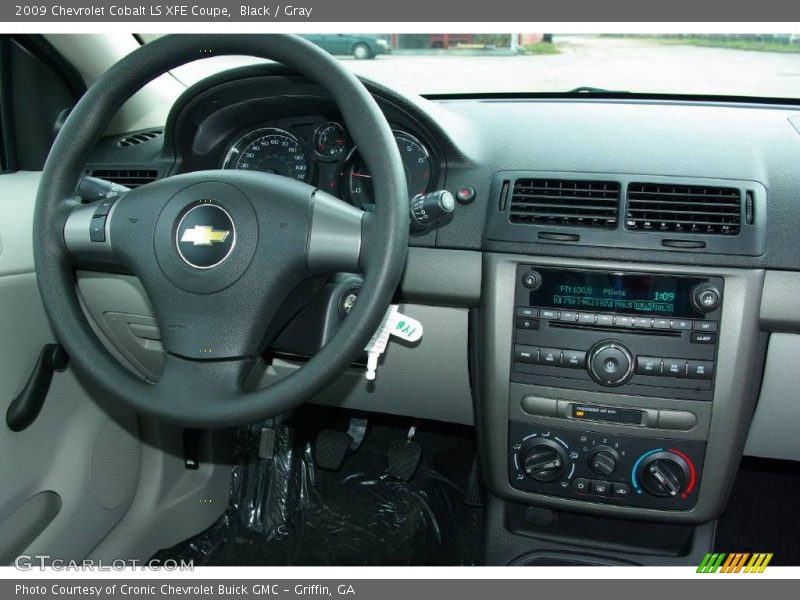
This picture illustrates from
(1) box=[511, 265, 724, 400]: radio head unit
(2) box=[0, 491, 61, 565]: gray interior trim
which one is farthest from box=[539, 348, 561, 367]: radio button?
(2) box=[0, 491, 61, 565]: gray interior trim

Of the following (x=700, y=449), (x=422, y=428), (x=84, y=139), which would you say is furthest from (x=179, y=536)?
(x=700, y=449)

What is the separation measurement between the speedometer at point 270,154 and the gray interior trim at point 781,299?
997 millimetres

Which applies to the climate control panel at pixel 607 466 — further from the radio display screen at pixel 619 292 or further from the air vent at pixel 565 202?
the air vent at pixel 565 202

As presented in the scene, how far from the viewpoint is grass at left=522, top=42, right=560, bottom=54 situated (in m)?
1.75

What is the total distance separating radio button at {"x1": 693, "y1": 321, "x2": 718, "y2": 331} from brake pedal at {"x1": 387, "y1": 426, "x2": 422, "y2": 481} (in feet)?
3.84

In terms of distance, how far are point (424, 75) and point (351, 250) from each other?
2.98ft

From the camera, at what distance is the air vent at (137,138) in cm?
191

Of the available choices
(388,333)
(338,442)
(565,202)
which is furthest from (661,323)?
(338,442)

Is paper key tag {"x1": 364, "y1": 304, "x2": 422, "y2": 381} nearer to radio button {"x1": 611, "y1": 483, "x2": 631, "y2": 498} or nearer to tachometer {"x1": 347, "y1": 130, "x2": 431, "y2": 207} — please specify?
tachometer {"x1": 347, "y1": 130, "x2": 431, "y2": 207}

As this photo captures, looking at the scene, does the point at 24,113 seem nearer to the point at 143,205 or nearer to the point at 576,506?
the point at 143,205

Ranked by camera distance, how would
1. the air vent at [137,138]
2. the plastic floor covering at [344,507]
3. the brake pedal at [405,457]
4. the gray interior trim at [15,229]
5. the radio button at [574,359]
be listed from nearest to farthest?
the radio button at [574,359] → the gray interior trim at [15,229] → the air vent at [137,138] → the plastic floor covering at [344,507] → the brake pedal at [405,457]

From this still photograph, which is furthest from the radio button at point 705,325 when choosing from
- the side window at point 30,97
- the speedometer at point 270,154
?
the side window at point 30,97

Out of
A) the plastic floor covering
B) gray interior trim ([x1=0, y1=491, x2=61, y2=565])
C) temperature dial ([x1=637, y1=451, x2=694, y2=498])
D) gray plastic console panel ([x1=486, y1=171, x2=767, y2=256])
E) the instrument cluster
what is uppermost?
the instrument cluster

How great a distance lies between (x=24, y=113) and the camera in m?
Answer: 2.02
